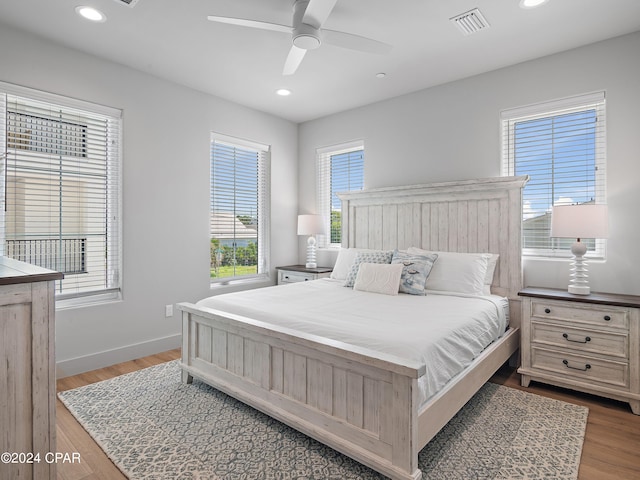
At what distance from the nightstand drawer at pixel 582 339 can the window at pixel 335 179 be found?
8.25 feet

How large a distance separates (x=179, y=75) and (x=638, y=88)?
13.0 ft

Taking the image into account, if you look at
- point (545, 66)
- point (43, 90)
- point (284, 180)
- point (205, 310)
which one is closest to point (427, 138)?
point (545, 66)

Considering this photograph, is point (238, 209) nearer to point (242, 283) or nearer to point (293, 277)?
point (242, 283)

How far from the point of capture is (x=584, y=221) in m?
2.65

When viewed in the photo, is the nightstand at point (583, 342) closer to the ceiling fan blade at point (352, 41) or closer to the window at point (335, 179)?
the ceiling fan blade at point (352, 41)

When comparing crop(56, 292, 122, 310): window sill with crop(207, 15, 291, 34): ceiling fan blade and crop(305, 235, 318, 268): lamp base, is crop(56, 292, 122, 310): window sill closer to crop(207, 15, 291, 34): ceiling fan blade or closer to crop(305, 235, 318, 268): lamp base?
crop(305, 235, 318, 268): lamp base

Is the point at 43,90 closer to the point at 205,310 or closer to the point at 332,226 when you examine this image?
the point at 205,310

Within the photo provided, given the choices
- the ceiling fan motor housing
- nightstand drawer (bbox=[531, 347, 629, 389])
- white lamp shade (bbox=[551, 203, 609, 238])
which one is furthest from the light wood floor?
the ceiling fan motor housing

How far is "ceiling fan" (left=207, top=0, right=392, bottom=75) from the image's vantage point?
2.15 metres

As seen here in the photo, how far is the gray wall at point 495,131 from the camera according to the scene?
281cm

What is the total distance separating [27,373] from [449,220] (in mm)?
3365

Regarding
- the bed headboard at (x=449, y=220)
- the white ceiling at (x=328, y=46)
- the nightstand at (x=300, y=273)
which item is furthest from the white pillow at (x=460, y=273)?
the white ceiling at (x=328, y=46)

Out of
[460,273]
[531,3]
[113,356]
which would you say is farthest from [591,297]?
[113,356]

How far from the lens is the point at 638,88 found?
2.78 m
